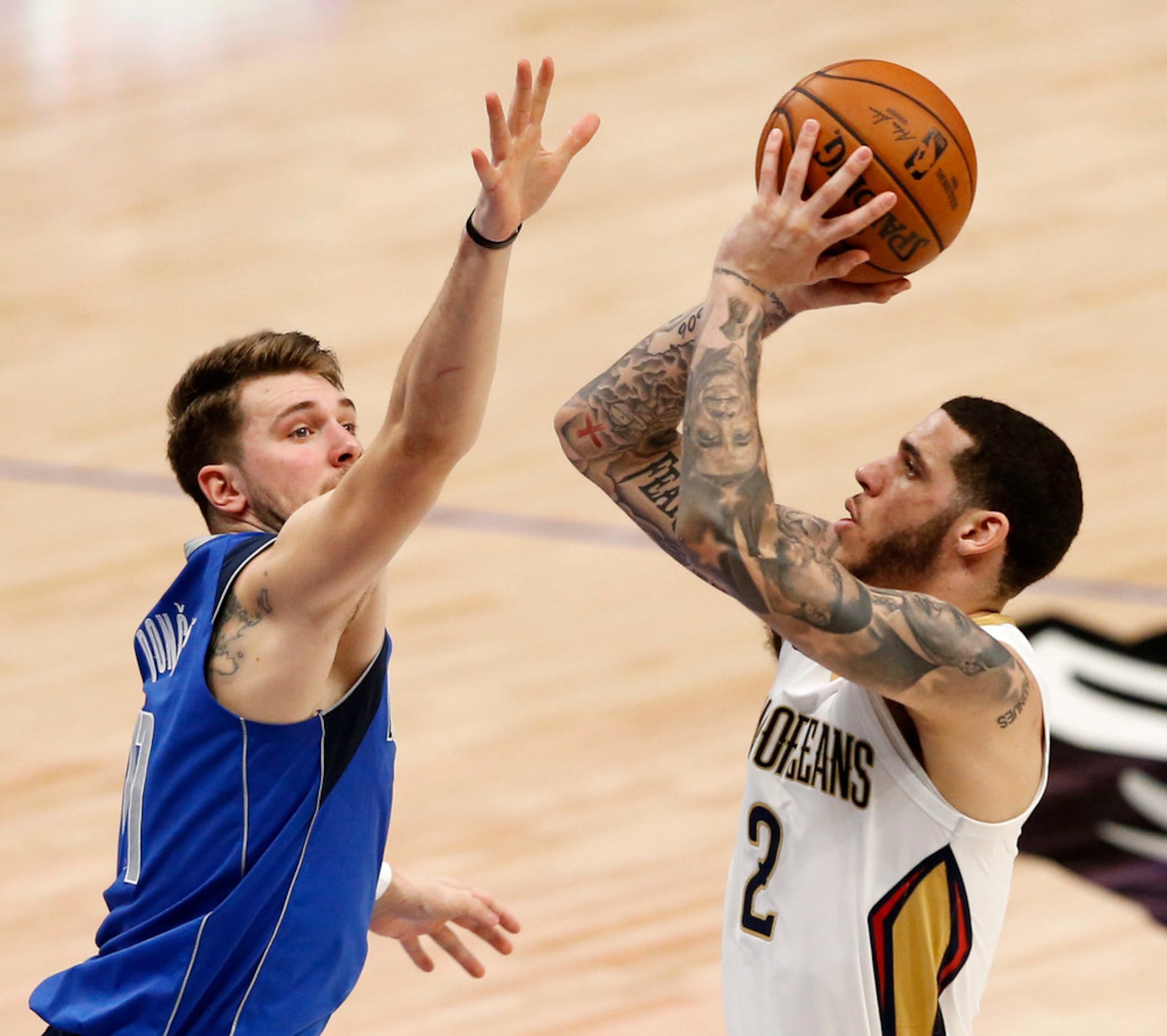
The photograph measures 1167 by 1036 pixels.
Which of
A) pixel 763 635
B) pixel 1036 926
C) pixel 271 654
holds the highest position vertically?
pixel 271 654

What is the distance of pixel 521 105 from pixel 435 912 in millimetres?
1869

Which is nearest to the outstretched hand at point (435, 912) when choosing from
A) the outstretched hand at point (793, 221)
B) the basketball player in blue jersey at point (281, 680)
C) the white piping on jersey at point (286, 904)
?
the basketball player in blue jersey at point (281, 680)

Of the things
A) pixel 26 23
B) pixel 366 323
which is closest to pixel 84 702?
pixel 366 323

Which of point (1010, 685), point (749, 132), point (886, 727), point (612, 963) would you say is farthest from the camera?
point (749, 132)

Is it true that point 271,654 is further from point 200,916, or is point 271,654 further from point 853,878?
point 853,878

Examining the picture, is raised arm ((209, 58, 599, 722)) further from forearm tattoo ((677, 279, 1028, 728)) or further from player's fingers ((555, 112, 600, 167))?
forearm tattoo ((677, 279, 1028, 728))

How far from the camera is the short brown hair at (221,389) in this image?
396 centimetres

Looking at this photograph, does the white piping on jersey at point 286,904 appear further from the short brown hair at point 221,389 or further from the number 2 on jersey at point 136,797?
the short brown hair at point 221,389

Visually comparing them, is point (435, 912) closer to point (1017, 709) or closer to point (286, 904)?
point (286, 904)

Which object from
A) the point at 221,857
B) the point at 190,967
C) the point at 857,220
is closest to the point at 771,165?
the point at 857,220

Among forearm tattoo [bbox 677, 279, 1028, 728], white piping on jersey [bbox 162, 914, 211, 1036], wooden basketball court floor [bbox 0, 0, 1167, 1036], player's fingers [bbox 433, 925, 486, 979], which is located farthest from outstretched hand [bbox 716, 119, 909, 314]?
wooden basketball court floor [bbox 0, 0, 1167, 1036]

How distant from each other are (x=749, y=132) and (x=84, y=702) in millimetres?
5049

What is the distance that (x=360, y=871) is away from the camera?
381 cm

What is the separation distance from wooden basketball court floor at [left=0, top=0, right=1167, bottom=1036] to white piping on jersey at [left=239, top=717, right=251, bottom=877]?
6.82 ft
